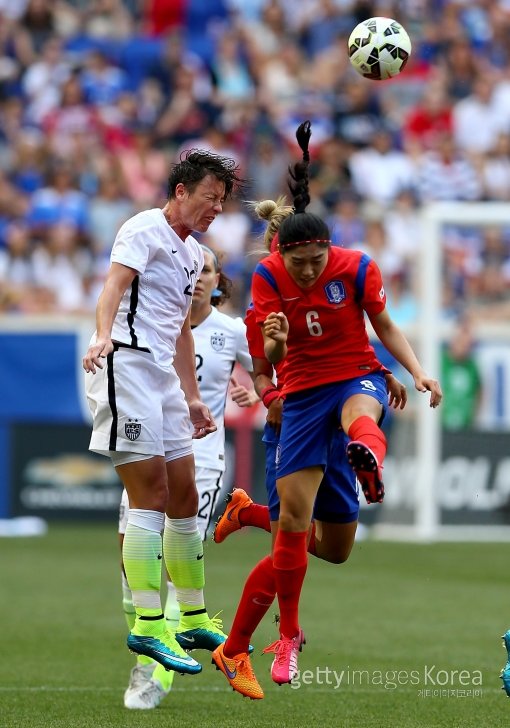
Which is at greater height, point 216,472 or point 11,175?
point 11,175

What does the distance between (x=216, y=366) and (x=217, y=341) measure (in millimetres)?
148

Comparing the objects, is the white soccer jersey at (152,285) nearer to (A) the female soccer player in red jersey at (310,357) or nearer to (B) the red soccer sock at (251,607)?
(A) the female soccer player in red jersey at (310,357)

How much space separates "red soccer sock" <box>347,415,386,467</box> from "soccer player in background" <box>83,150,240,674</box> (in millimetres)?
877

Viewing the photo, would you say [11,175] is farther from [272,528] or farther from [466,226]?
[272,528]

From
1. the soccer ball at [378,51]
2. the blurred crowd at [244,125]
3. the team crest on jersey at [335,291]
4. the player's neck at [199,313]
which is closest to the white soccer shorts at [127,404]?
the team crest on jersey at [335,291]

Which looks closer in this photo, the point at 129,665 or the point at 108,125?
the point at 129,665

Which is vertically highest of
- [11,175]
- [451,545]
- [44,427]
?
[11,175]

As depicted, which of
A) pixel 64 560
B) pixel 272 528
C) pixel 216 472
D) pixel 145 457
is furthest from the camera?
pixel 64 560

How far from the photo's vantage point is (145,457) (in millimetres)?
6785

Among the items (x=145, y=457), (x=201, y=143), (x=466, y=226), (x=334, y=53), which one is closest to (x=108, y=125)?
(x=201, y=143)

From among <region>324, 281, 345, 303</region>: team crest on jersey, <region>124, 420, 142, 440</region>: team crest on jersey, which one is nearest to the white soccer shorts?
<region>124, 420, 142, 440</region>: team crest on jersey

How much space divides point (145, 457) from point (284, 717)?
1.45m

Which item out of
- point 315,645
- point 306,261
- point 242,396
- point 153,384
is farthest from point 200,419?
point 315,645

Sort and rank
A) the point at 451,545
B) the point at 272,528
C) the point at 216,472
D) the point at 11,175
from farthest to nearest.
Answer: the point at 11,175
the point at 451,545
the point at 216,472
the point at 272,528
